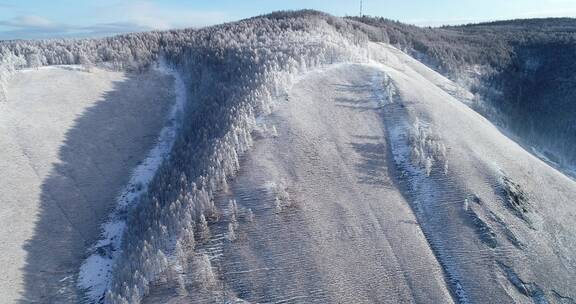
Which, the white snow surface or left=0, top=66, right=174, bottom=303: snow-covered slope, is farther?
left=0, top=66, right=174, bottom=303: snow-covered slope

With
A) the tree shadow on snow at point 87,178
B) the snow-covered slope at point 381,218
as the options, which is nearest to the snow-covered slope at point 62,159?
the tree shadow on snow at point 87,178

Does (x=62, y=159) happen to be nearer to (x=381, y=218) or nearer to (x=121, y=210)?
(x=121, y=210)

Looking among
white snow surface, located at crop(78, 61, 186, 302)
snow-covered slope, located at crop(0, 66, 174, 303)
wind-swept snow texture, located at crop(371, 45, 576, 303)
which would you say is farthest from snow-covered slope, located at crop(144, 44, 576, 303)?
snow-covered slope, located at crop(0, 66, 174, 303)

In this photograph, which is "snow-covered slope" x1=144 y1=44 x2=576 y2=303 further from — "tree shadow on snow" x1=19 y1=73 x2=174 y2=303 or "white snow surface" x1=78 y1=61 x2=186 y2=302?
"tree shadow on snow" x1=19 y1=73 x2=174 y2=303

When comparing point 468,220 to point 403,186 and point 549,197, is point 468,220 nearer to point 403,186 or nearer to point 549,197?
point 403,186

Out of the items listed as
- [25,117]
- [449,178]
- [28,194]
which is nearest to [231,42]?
[25,117]

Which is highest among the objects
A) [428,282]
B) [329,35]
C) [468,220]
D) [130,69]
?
[329,35]

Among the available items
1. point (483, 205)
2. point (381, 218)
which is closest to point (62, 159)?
point (381, 218)
